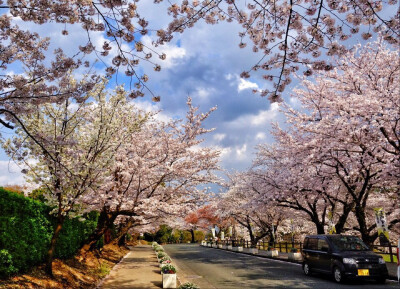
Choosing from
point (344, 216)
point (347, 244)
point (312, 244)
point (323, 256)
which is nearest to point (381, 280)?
point (347, 244)

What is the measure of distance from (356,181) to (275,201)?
534 cm

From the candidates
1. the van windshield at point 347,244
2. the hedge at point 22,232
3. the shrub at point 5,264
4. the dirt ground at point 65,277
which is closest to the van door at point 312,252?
the van windshield at point 347,244

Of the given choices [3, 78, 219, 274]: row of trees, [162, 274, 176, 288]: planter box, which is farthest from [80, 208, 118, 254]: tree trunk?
[162, 274, 176, 288]: planter box

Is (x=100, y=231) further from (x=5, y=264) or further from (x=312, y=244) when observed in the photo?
(x=312, y=244)

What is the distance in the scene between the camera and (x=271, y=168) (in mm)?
22469

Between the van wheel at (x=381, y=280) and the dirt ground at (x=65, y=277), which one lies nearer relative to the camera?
the dirt ground at (x=65, y=277)

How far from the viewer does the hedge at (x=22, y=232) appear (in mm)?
8578

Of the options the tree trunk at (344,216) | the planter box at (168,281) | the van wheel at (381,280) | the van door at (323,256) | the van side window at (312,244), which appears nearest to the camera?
the planter box at (168,281)

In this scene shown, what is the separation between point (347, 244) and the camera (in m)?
12.8

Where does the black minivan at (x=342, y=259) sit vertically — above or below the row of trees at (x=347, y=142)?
below

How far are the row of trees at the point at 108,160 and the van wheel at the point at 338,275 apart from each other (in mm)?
8094

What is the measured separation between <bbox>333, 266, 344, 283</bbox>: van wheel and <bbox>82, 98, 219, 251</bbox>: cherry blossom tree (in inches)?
319

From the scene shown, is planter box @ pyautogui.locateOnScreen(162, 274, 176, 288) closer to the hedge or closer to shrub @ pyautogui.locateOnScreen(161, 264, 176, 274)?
shrub @ pyautogui.locateOnScreen(161, 264, 176, 274)

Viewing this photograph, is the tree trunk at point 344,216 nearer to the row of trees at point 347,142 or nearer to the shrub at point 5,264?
the row of trees at point 347,142
